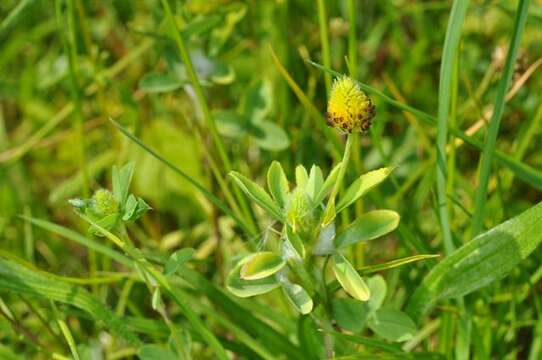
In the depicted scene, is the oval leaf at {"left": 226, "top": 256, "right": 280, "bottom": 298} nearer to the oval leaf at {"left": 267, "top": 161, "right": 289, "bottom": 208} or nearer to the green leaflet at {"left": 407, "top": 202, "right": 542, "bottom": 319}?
the oval leaf at {"left": 267, "top": 161, "right": 289, "bottom": 208}

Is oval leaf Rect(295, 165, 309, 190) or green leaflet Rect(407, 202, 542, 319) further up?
oval leaf Rect(295, 165, 309, 190)

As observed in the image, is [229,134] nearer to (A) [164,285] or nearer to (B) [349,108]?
(A) [164,285]

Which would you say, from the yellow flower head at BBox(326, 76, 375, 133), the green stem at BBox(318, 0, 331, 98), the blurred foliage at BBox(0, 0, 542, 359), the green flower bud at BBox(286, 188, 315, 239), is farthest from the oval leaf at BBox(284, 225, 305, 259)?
the green stem at BBox(318, 0, 331, 98)

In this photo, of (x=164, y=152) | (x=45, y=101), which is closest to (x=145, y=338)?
(x=164, y=152)

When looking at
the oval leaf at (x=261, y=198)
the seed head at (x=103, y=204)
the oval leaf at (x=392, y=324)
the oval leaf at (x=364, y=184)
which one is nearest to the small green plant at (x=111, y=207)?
the seed head at (x=103, y=204)

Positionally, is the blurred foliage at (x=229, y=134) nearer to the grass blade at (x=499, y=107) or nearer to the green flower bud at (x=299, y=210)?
the grass blade at (x=499, y=107)

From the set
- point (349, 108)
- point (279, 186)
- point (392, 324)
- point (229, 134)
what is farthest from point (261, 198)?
point (229, 134)

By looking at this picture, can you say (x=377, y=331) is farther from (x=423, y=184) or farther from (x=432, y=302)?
(x=423, y=184)
